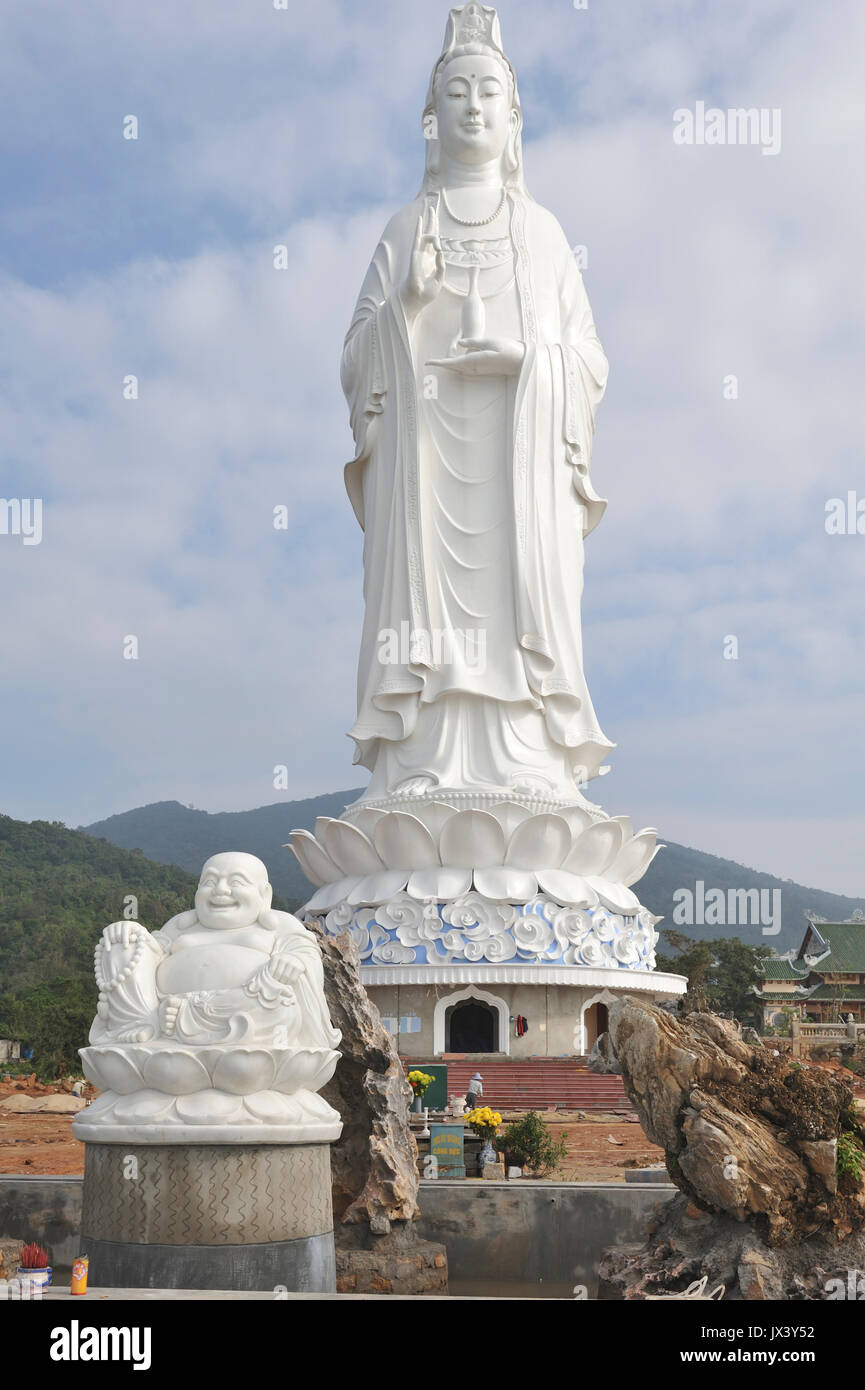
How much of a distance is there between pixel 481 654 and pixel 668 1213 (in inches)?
391

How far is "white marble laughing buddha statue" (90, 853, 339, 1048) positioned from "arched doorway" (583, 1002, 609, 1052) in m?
9.86

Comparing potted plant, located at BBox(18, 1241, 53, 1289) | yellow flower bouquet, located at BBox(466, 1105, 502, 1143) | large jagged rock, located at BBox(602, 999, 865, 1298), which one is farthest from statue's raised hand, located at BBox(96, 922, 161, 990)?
yellow flower bouquet, located at BBox(466, 1105, 502, 1143)

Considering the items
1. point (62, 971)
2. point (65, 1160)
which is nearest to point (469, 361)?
point (65, 1160)

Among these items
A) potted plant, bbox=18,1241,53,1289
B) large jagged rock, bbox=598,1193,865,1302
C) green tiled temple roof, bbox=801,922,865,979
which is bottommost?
large jagged rock, bbox=598,1193,865,1302

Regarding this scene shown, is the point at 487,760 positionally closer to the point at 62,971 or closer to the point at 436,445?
the point at 436,445

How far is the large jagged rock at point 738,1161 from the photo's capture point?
513 cm

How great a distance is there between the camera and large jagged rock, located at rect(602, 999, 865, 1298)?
202 inches

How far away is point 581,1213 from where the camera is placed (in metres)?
6.24

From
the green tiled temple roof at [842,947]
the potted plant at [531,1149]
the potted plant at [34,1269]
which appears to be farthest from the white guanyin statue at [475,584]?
the green tiled temple roof at [842,947]

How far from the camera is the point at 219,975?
4.80m

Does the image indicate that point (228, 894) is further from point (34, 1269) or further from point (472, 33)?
point (472, 33)

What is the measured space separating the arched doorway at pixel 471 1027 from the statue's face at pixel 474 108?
10310 mm

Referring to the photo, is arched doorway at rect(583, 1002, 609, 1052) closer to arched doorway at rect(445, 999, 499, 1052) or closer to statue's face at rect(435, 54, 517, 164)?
arched doorway at rect(445, 999, 499, 1052)

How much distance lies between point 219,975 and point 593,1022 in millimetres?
10543
